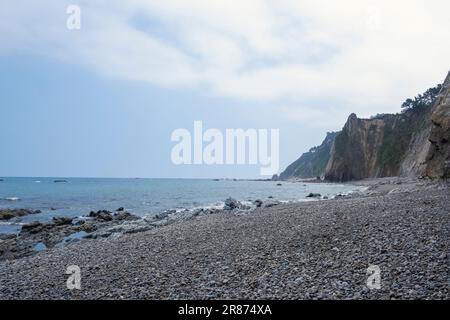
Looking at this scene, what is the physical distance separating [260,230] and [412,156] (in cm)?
6634

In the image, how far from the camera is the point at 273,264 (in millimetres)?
9242

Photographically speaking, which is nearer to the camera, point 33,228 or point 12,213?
point 33,228

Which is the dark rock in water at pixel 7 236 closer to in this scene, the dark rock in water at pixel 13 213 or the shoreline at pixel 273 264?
the shoreline at pixel 273 264

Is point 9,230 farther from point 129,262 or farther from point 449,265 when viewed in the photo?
point 449,265

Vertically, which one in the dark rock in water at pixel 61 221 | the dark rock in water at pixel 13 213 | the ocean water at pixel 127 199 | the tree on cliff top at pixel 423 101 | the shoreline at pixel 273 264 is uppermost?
the tree on cliff top at pixel 423 101

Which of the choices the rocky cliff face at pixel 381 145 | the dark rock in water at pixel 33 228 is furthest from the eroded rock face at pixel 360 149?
the dark rock in water at pixel 33 228

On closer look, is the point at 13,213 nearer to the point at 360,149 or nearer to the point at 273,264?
the point at 273,264

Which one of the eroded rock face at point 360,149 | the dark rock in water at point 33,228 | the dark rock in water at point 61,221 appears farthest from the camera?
the eroded rock face at point 360,149

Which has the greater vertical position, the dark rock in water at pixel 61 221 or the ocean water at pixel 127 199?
the dark rock in water at pixel 61 221

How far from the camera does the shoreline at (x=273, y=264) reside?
288 inches

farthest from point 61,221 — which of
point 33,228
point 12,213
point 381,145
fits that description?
point 381,145

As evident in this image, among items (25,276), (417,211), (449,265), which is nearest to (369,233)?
(449,265)

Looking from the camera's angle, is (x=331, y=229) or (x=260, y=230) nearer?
(x=331, y=229)
